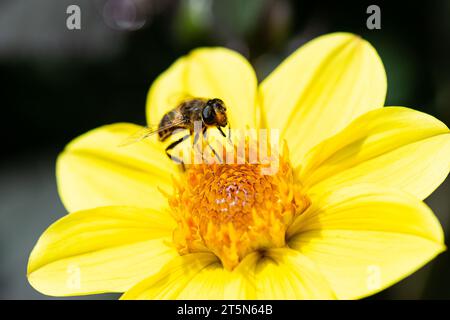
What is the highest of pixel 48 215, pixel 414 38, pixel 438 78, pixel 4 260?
pixel 414 38

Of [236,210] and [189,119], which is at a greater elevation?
[189,119]

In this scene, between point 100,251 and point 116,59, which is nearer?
point 100,251

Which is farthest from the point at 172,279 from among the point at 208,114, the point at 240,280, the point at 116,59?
the point at 116,59

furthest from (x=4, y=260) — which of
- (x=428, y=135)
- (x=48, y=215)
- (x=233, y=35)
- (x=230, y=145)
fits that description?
(x=428, y=135)

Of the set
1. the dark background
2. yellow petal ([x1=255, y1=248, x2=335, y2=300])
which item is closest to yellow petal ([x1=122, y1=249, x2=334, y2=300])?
yellow petal ([x1=255, y1=248, x2=335, y2=300])

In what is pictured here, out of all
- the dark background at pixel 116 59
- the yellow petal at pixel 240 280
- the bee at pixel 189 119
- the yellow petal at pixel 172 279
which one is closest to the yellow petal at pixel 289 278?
the yellow petal at pixel 240 280

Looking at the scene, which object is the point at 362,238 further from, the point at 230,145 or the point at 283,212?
the point at 230,145

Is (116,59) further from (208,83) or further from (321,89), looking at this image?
(321,89)
